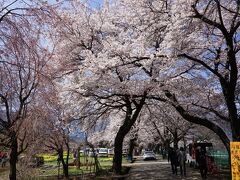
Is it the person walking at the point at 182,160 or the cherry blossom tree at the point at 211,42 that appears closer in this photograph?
the cherry blossom tree at the point at 211,42

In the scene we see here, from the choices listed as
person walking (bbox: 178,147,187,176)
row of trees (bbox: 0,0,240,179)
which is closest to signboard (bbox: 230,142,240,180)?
row of trees (bbox: 0,0,240,179)

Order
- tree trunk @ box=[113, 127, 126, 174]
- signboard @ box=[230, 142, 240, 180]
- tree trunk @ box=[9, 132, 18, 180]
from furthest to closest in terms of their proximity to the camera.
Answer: tree trunk @ box=[113, 127, 126, 174]
tree trunk @ box=[9, 132, 18, 180]
signboard @ box=[230, 142, 240, 180]

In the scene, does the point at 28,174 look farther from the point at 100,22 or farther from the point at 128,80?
the point at 100,22

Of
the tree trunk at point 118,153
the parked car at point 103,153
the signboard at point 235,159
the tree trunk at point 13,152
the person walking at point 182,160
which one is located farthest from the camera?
the parked car at point 103,153

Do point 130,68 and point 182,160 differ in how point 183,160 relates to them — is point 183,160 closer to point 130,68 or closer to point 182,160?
point 182,160

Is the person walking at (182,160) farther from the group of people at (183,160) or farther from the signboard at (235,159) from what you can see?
the signboard at (235,159)

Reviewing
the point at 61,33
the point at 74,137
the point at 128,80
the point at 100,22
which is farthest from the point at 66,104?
the point at 61,33

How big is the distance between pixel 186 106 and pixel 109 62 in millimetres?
7302

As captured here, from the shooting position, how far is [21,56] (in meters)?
7.86

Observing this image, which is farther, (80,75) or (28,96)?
(80,75)

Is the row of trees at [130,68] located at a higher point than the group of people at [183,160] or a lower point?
higher

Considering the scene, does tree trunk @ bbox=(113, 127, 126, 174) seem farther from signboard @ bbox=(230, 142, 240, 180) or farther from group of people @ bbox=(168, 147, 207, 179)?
signboard @ bbox=(230, 142, 240, 180)

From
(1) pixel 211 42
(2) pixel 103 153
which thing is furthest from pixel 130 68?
(2) pixel 103 153

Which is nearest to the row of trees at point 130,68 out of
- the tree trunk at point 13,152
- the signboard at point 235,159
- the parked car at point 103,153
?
the tree trunk at point 13,152
